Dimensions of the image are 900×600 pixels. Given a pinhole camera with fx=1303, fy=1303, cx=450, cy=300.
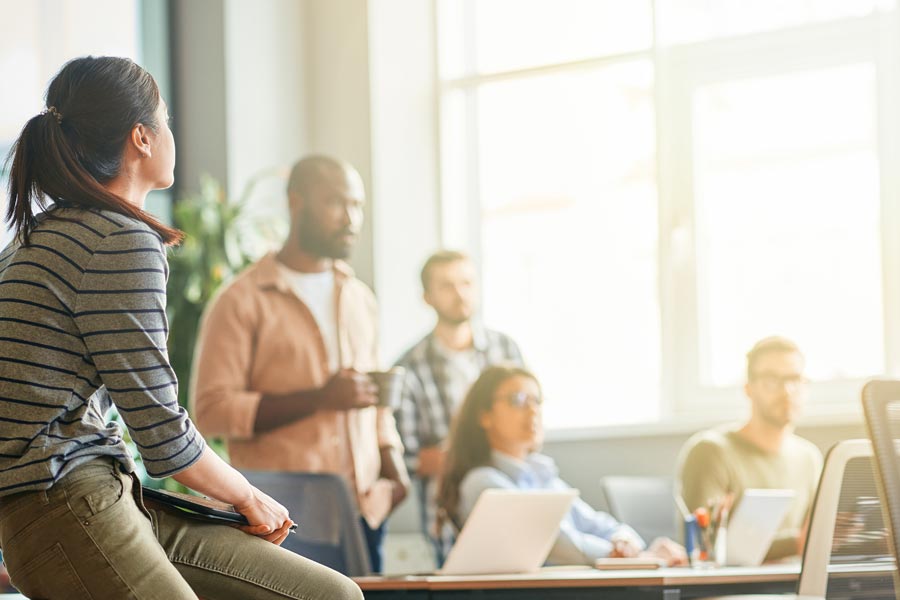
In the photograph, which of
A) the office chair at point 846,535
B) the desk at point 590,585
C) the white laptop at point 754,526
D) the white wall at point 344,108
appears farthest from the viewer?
the white wall at point 344,108

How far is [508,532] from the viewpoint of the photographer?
2939mm

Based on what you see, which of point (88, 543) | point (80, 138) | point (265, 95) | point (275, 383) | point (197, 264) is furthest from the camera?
point (265, 95)

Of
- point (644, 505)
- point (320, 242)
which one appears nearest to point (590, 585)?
point (320, 242)

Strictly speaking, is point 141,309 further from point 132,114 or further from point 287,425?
point 287,425

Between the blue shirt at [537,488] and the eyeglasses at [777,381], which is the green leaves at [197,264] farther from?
the eyeglasses at [777,381]

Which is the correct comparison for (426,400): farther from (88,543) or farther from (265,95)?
(88,543)

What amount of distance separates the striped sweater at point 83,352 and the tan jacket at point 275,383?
2.15 metres

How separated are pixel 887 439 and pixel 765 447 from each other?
2627 mm

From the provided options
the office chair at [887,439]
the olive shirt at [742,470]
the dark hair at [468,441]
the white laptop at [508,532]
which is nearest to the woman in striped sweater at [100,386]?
the office chair at [887,439]

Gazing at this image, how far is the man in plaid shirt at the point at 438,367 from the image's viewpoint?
4.71 meters

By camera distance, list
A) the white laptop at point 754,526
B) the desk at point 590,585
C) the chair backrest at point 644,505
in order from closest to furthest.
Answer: the desk at point 590,585 < the white laptop at point 754,526 < the chair backrest at point 644,505

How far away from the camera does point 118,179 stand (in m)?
1.78

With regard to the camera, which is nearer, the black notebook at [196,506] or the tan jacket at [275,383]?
the black notebook at [196,506]

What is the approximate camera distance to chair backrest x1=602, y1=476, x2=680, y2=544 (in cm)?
461
